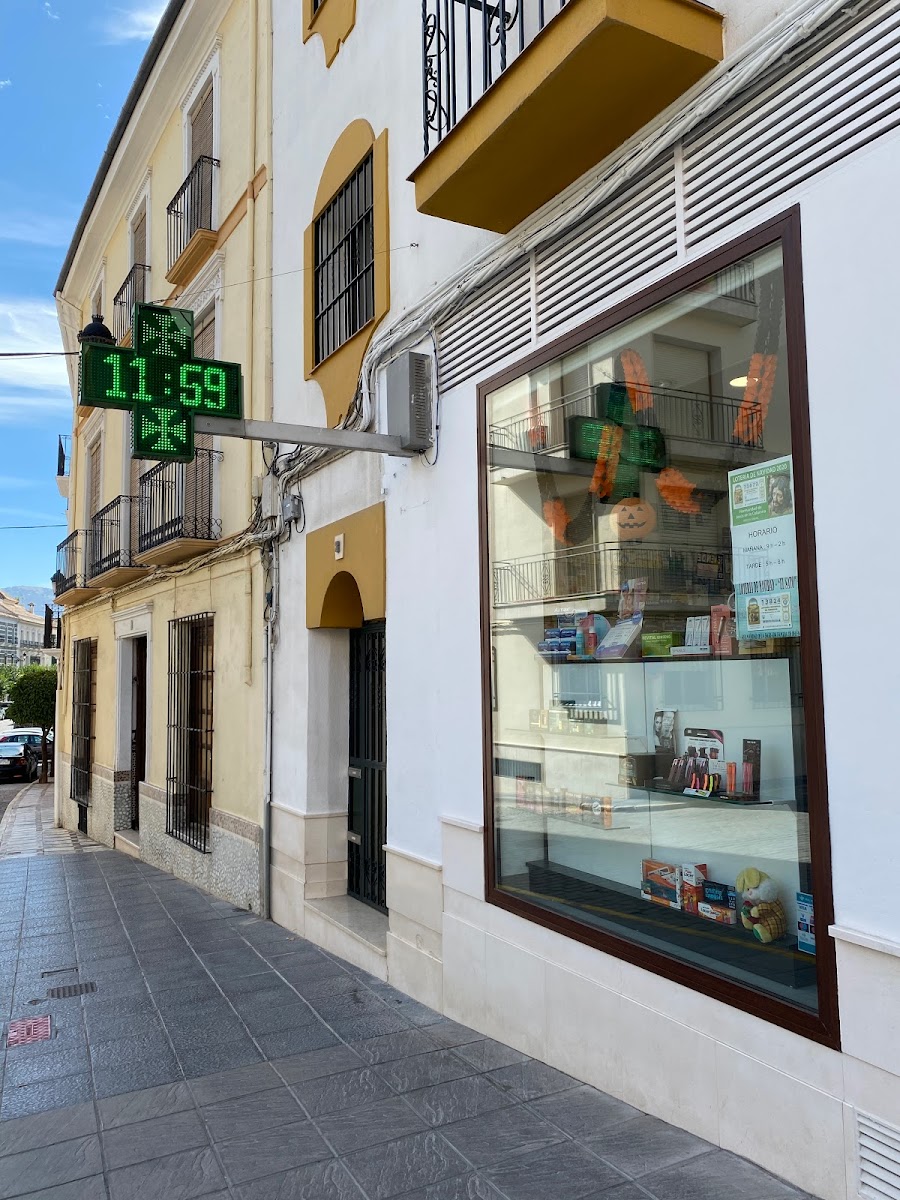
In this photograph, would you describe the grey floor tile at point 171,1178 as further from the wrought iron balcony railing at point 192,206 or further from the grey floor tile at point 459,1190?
the wrought iron balcony railing at point 192,206

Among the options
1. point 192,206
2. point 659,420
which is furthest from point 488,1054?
point 192,206

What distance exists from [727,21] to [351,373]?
3.64 metres

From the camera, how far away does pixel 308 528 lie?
7000 mm

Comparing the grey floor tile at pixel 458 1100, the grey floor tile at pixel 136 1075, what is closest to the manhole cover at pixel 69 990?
the grey floor tile at pixel 136 1075

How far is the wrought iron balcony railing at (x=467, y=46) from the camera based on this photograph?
4016 millimetres

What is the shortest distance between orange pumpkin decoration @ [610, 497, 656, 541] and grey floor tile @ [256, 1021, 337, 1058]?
287 centimetres

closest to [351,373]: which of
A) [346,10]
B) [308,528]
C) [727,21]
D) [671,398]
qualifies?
[308,528]

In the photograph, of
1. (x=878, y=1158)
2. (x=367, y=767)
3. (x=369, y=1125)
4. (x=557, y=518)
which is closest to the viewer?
(x=878, y=1158)

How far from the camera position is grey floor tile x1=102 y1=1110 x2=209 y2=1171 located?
342 cm

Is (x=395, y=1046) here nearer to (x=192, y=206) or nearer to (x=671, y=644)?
(x=671, y=644)

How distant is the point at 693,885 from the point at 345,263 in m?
5.00

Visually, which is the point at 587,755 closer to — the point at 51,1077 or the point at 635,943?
the point at 635,943

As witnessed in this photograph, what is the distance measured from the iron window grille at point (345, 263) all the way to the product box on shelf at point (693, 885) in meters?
4.18

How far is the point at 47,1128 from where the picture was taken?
3.71m
